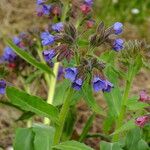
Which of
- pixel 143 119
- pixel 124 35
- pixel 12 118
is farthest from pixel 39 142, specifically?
pixel 124 35

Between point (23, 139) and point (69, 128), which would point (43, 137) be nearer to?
point (23, 139)

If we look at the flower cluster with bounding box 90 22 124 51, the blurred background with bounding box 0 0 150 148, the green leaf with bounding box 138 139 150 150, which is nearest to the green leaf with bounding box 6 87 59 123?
the flower cluster with bounding box 90 22 124 51

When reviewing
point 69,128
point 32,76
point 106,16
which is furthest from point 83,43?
point 106,16

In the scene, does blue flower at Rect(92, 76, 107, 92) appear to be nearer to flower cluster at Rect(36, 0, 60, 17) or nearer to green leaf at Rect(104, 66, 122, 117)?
green leaf at Rect(104, 66, 122, 117)

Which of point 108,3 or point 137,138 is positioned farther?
point 108,3

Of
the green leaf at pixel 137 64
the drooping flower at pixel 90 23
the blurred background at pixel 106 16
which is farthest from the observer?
the blurred background at pixel 106 16

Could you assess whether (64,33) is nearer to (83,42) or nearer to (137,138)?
(83,42)

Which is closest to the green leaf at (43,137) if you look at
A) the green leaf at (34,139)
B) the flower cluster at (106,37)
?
the green leaf at (34,139)

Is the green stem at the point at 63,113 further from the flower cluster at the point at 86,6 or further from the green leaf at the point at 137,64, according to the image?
the flower cluster at the point at 86,6
